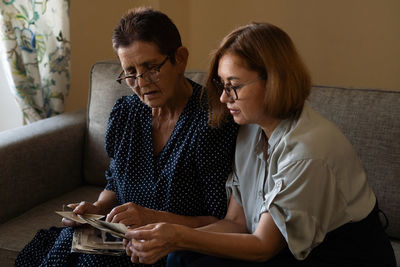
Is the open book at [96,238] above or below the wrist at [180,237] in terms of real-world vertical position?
below

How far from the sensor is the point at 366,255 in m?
1.27

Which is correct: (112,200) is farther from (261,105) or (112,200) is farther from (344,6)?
(344,6)

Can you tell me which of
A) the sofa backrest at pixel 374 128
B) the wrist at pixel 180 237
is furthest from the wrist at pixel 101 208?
the sofa backrest at pixel 374 128

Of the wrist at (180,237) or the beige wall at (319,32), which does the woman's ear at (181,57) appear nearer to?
the wrist at (180,237)

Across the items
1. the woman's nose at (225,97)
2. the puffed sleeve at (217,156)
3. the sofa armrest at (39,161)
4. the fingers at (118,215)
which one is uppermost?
the woman's nose at (225,97)

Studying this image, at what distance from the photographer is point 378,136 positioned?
1730 mm

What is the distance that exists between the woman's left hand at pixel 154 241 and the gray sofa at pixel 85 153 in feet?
2.06

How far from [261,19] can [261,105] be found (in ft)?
6.26

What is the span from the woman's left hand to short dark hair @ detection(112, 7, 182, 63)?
20.6 inches

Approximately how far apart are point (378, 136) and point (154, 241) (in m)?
0.87

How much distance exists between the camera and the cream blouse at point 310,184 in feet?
3.97

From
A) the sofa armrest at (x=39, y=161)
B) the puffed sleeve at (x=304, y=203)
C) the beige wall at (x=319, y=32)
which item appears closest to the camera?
the puffed sleeve at (x=304, y=203)

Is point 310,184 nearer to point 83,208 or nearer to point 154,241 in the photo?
point 154,241

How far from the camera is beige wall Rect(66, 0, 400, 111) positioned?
9.44 feet
